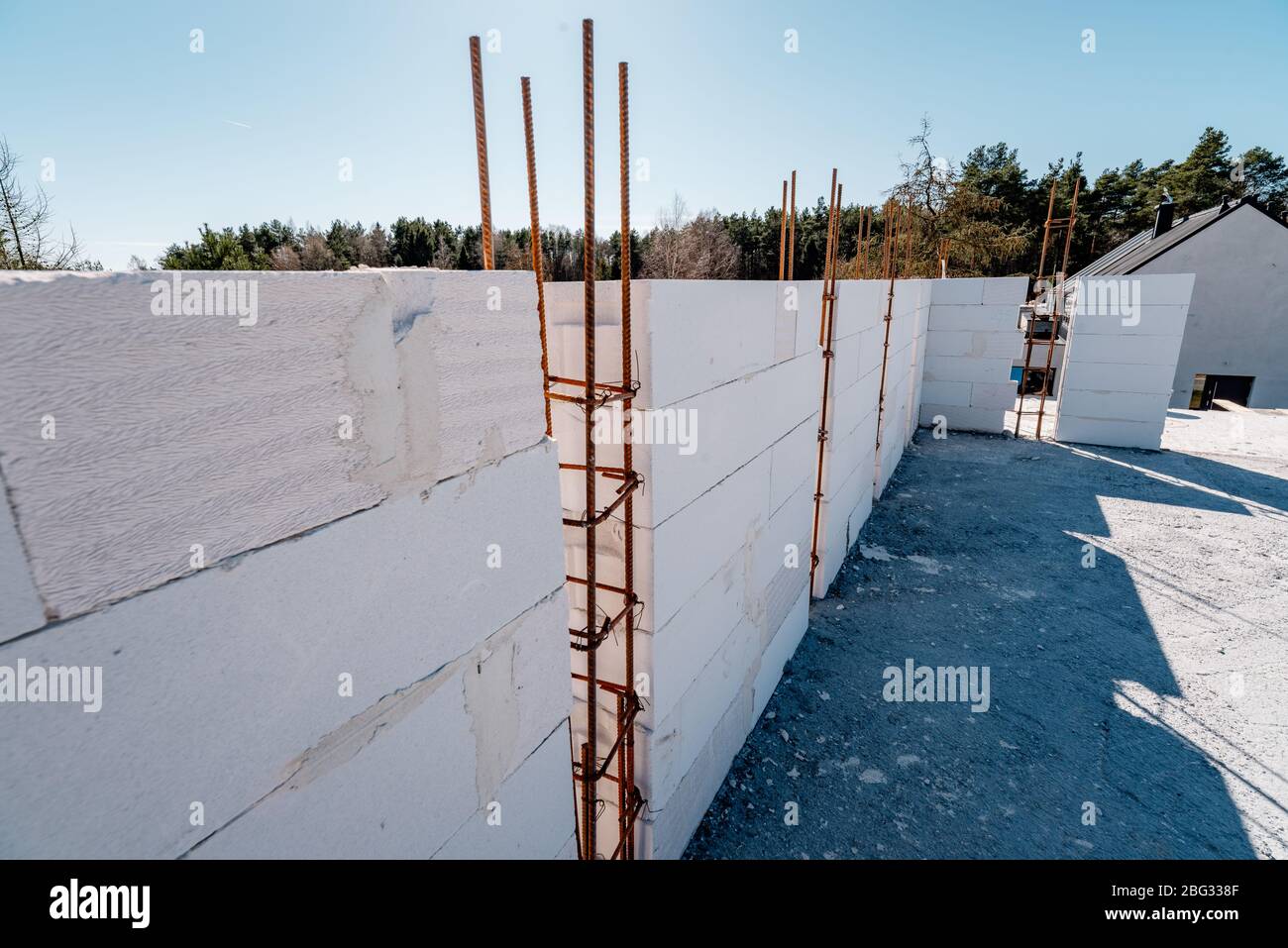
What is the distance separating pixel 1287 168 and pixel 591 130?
56314mm

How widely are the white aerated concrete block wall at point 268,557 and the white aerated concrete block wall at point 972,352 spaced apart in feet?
38.0

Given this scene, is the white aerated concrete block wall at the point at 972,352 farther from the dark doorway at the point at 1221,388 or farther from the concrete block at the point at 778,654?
the dark doorway at the point at 1221,388

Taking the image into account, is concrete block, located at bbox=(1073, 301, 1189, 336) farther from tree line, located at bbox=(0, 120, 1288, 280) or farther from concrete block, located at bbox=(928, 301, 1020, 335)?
tree line, located at bbox=(0, 120, 1288, 280)

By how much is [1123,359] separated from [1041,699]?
8.20 meters

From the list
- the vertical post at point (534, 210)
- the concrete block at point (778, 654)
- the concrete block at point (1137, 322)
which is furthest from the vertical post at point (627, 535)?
the concrete block at point (1137, 322)

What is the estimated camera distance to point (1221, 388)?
23.9m

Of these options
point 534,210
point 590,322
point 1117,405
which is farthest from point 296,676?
point 1117,405

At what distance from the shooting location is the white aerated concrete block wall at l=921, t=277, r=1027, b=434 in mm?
11117

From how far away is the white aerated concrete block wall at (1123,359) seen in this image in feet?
31.7

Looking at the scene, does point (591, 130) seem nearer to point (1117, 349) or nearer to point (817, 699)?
point (817, 699)

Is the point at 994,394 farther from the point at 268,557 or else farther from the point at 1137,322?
the point at 268,557

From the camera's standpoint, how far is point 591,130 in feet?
6.81

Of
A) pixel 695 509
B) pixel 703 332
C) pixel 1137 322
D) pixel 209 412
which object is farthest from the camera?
pixel 1137 322

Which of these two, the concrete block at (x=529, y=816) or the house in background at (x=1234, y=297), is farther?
the house in background at (x=1234, y=297)
